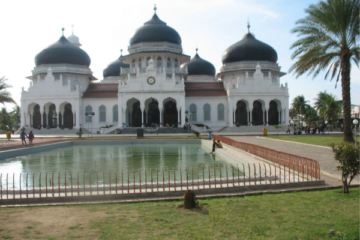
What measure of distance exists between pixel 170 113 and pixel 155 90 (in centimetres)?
510

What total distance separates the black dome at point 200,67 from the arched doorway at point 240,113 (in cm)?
1191

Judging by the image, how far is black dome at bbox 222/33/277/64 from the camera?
153 feet

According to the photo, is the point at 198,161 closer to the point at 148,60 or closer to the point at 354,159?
the point at 354,159

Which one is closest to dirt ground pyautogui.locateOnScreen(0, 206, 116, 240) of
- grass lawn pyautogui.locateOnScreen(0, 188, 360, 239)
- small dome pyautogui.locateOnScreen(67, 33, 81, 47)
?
grass lawn pyautogui.locateOnScreen(0, 188, 360, 239)

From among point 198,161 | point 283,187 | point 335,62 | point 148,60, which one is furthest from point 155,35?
point 283,187

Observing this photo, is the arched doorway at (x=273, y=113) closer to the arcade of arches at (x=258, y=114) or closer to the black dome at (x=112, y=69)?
the arcade of arches at (x=258, y=114)

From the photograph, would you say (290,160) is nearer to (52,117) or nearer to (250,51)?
(250,51)

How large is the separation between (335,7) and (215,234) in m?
18.2

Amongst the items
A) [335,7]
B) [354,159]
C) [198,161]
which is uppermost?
[335,7]

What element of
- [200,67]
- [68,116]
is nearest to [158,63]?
[200,67]

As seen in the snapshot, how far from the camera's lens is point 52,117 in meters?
46.7

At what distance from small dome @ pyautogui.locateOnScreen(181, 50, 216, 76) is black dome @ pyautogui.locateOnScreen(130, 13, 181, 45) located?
7586 mm

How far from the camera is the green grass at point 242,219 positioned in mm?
4973

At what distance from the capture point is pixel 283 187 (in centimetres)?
812
